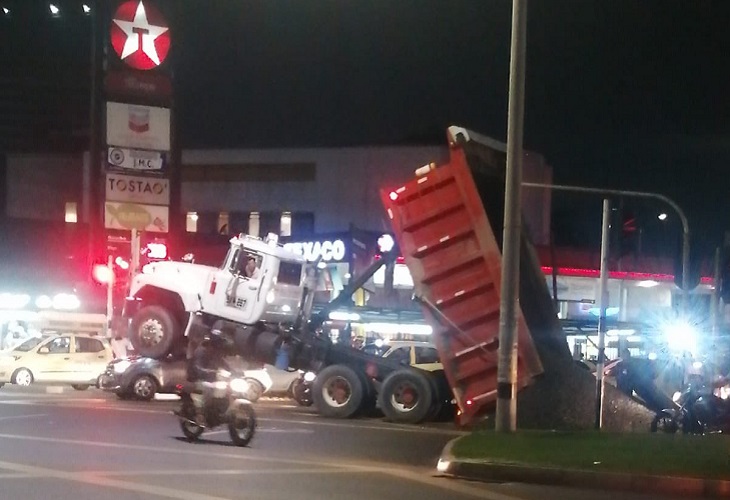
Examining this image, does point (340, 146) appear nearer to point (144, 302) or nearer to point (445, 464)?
point (144, 302)

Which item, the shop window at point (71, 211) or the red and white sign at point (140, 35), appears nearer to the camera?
the red and white sign at point (140, 35)

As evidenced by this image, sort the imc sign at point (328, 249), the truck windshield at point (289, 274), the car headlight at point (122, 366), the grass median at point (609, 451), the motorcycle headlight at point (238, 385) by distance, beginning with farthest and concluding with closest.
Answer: the imc sign at point (328, 249)
the car headlight at point (122, 366)
the truck windshield at point (289, 274)
the motorcycle headlight at point (238, 385)
the grass median at point (609, 451)

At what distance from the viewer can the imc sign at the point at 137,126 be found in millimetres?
32438

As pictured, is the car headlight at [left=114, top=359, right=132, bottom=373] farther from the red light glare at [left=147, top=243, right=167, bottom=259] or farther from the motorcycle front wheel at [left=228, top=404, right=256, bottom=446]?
the motorcycle front wheel at [left=228, top=404, right=256, bottom=446]

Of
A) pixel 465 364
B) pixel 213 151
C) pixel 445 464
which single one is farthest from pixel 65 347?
pixel 213 151

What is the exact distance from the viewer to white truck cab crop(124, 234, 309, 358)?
21469mm

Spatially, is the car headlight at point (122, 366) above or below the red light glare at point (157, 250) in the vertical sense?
below

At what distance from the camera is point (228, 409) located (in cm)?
1580

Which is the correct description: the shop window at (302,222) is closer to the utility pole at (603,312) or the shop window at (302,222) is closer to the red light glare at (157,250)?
the red light glare at (157,250)

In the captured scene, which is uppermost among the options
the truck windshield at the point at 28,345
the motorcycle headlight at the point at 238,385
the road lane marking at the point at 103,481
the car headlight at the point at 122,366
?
the motorcycle headlight at the point at 238,385

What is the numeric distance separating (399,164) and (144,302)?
3010cm

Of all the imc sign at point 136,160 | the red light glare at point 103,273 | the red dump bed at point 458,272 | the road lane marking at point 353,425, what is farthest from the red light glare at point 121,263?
the red dump bed at point 458,272

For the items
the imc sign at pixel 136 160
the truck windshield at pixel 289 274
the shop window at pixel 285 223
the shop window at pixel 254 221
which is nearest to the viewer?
the truck windshield at pixel 289 274

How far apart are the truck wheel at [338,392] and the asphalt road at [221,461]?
0.62 metres
